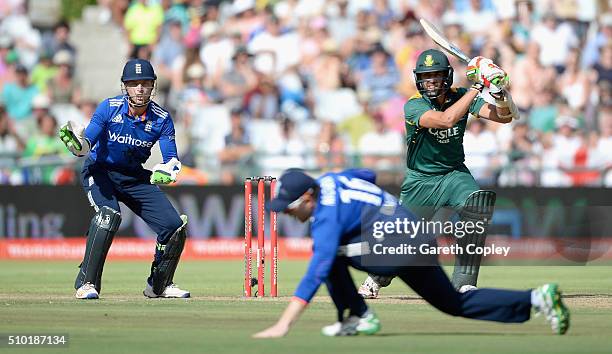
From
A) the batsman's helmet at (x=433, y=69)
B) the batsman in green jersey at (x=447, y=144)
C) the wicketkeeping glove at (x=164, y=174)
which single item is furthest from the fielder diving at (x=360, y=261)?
the wicketkeeping glove at (x=164, y=174)

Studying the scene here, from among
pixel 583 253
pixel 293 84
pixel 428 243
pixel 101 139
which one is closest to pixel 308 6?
pixel 293 84

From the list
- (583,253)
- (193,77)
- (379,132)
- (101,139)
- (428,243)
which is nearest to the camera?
(428,243)

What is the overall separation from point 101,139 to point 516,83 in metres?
10.8

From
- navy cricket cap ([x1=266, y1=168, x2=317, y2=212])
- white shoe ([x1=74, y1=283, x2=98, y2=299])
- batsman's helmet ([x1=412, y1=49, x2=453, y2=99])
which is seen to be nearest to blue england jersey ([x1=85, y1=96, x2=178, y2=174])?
white shoe ([x1=74, y1=283, x2=98, y2=299])

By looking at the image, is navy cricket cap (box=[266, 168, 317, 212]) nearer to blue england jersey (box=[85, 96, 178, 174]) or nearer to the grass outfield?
the grass outfield

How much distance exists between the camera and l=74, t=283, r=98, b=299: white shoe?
10.9 metres

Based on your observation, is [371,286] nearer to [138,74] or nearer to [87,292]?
[87,292]

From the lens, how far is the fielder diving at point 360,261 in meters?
7.66

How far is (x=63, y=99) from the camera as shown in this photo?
2048cm

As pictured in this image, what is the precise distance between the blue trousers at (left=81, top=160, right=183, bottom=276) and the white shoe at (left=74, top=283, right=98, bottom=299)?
2.13 ft

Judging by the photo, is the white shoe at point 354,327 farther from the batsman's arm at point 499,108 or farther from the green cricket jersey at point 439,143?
the batsman's arm at point 499,108

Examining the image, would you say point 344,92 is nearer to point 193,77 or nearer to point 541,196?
point 193,77

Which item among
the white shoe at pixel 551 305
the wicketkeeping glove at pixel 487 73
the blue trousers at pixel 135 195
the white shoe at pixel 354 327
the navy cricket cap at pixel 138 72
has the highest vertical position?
the navy cricket cap at pixel 138 72

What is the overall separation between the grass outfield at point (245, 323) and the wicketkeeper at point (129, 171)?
344 mm
